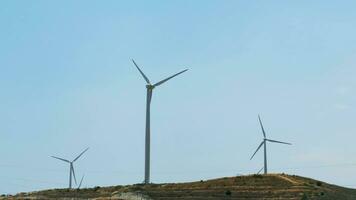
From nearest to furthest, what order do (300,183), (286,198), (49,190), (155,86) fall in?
(286,198) → (300,183) → (155,86) → (49,190)

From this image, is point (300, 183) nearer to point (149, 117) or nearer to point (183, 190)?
point (183, 190)

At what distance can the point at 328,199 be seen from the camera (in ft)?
299

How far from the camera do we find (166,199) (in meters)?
99.2

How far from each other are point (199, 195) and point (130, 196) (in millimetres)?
11153

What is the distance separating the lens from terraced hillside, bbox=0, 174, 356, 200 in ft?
301

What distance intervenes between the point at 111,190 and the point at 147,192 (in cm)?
1127

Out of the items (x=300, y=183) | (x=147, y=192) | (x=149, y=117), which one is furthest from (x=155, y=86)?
(x=300, y=183)

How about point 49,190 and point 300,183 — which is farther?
point 49,190

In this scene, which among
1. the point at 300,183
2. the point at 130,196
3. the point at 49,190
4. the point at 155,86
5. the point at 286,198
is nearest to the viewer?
the point at 286,198

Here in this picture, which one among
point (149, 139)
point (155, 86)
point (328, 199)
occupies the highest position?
point (155, 86)

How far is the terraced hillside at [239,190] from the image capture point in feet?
301

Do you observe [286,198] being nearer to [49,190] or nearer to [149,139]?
[149,139]

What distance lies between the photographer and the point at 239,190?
96.1m

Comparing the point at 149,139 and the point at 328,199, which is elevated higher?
the point at 149,139
